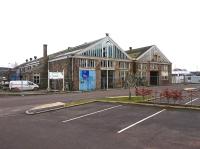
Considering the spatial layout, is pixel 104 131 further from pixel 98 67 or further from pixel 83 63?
pixel 98 67

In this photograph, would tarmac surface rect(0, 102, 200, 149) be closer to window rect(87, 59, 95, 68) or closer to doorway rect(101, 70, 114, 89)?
window rect(87, 59, 95, 68)

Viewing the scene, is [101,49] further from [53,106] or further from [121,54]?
[53,106]

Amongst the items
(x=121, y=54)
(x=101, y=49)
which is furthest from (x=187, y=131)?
(x=121, y=54)

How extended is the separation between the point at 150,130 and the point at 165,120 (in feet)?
7.57

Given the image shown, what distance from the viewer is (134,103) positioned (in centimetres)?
1773

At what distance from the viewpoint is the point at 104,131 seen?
10086 mm

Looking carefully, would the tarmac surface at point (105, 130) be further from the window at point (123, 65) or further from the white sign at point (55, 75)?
the window at point (123, 65)

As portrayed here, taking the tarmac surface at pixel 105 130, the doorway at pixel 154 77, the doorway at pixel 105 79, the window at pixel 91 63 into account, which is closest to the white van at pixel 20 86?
the window at pixel 91 63

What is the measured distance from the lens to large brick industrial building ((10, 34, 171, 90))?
40.6 m

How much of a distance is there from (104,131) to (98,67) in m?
33.9

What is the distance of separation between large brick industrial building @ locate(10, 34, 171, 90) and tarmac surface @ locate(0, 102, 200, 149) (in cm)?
2416

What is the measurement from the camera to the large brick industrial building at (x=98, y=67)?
133ft

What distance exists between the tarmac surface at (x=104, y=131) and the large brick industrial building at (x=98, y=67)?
24157 mm

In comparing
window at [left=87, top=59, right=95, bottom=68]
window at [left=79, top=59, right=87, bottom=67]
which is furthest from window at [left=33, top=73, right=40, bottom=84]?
window at [left=87, top=59, right=95, bottom=68]
